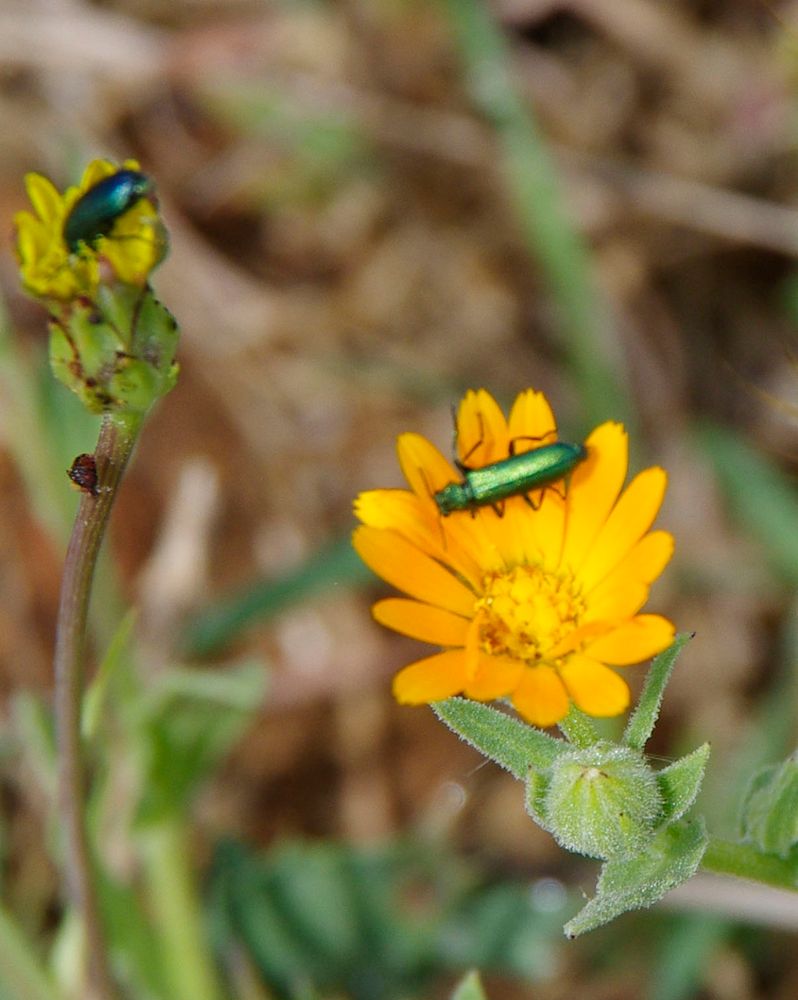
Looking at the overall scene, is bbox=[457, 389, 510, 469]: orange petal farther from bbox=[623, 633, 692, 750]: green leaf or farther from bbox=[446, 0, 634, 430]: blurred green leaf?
bbox=[446, 0, 634, 430]: blurred green leaf

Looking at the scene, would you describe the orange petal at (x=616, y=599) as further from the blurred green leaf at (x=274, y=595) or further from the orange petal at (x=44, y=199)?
the blurred green leaf at (x=274, y=595)

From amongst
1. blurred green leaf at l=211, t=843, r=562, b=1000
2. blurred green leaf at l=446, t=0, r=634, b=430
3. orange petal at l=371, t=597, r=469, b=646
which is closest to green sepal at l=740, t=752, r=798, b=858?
orange petal at l=371, t=597, r=469, b=646

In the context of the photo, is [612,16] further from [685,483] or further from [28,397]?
[28,397]

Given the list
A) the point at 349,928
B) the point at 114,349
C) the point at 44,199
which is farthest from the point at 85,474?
the point at 349,928

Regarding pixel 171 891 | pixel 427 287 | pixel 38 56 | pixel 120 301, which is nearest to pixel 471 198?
pixel 427 287

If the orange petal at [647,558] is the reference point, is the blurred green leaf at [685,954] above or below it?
below

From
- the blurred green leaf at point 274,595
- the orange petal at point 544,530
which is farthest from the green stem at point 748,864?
the blurred green leaf at point 274,595
